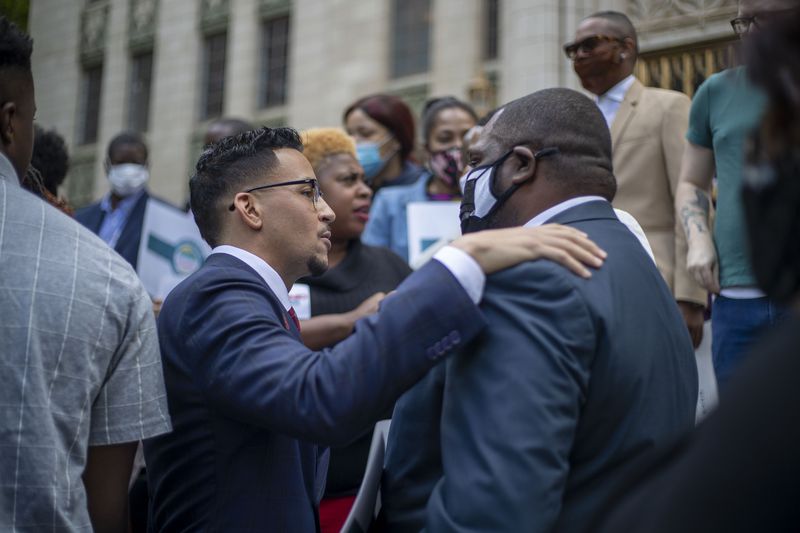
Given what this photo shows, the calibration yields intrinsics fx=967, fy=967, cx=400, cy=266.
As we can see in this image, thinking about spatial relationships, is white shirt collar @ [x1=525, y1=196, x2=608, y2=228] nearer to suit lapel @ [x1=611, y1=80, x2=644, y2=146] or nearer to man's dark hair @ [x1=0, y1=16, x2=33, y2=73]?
man's dark hair @ [x1=0, y1=16, x2=33, y2=73]

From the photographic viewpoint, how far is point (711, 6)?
10648mm

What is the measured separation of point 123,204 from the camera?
24.0 feet

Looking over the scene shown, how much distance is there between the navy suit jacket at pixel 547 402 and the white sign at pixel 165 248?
4374 mm

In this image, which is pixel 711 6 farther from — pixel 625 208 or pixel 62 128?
pixel 62 128

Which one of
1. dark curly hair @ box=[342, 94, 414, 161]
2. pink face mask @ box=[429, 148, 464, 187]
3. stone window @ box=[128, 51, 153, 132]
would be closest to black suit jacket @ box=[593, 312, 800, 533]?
pink face mask @ box=[429, 148, 464, 187]

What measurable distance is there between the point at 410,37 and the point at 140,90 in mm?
8922

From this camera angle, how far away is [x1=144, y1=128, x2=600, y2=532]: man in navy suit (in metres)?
2.38

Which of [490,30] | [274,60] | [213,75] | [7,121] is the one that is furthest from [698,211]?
[213,75]

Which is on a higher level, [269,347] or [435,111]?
[435,111]

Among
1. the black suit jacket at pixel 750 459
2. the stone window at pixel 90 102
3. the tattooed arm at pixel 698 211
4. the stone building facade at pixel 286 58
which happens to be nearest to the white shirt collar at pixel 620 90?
the tattooed arm at pixel 698 211

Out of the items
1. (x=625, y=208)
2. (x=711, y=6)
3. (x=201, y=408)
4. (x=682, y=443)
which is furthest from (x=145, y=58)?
(x=682, y=443)

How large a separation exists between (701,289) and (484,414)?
9.19ft

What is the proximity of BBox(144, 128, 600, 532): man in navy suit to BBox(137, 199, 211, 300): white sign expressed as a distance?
310 centimetres

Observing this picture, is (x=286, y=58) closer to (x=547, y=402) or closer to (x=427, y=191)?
(x=427, y=191)
